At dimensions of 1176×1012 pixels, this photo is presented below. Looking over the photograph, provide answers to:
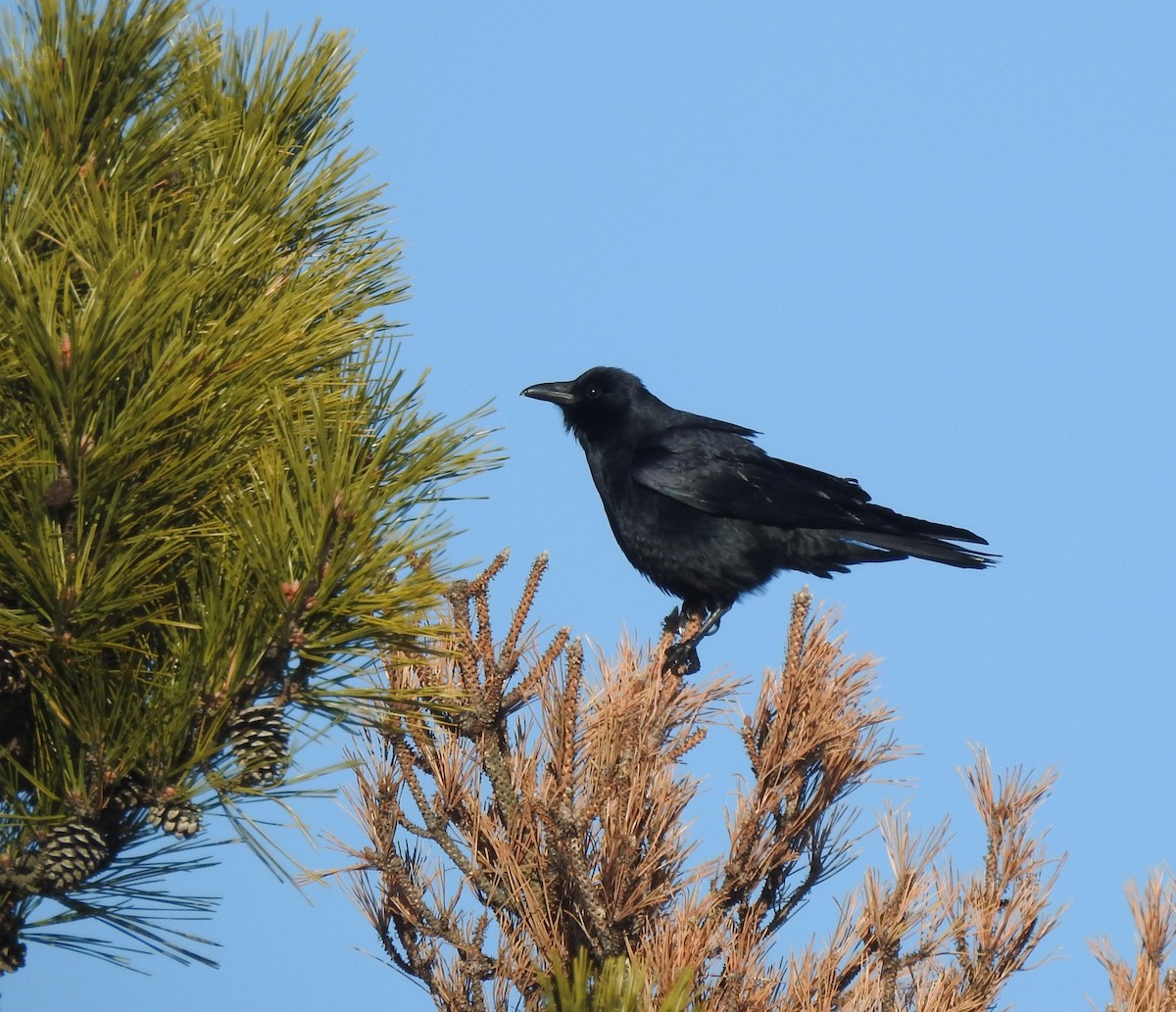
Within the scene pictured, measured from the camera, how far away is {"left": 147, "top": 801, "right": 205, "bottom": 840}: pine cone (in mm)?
2543

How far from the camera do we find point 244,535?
7.93ft

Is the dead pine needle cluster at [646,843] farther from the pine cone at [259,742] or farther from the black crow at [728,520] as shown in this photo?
the black crow at [728,520]

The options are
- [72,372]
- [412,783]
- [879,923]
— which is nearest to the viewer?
[72,372]

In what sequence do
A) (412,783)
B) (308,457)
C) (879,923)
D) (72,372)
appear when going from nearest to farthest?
(72,372) → (308,457) → (879,923) → (412,783)

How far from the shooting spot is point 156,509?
98.7 inches

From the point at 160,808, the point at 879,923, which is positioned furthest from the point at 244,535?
the point at 879,923

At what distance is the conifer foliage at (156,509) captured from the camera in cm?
238

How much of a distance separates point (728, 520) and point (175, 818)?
4.31 metres

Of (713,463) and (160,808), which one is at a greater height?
(713,463)

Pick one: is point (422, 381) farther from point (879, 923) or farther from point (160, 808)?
point (879, 923)

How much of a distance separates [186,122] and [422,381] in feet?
2.99

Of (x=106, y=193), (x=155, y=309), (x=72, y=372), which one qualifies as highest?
(x=106, y=193)

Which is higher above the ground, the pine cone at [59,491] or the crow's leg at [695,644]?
the crow's leg at [695,644]

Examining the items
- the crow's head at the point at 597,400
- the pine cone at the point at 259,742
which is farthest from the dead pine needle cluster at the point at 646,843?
the crow's head at the point at 597,400
